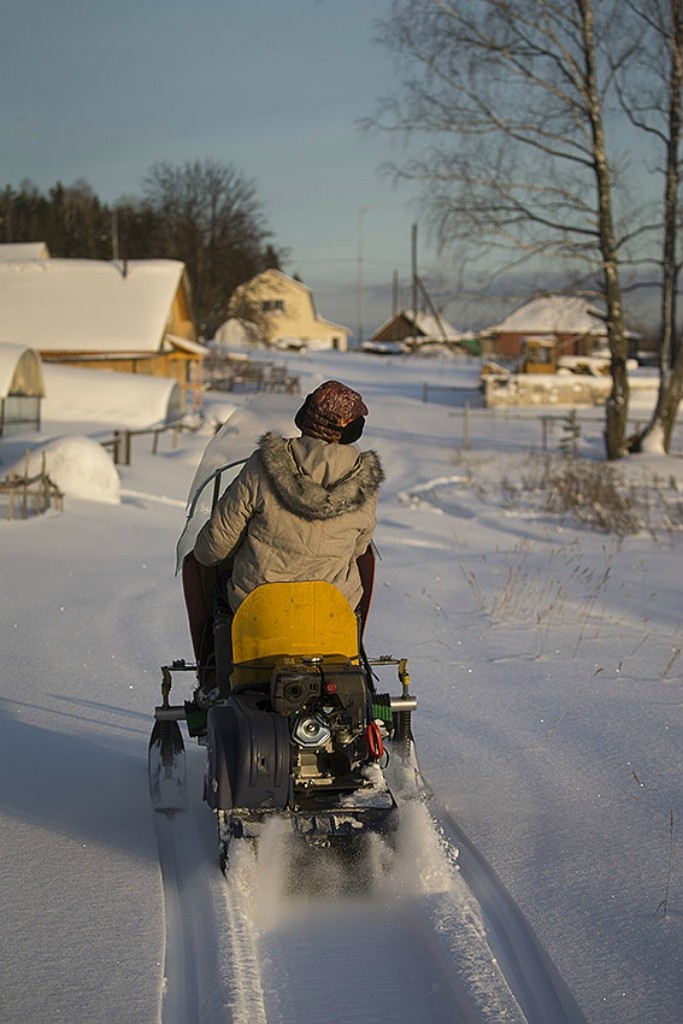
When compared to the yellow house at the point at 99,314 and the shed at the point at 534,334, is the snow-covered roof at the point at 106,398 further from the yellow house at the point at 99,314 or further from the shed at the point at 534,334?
the shed at the point at 534,334

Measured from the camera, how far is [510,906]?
4.25 meters

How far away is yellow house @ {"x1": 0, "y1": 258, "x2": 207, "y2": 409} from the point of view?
48.0 m

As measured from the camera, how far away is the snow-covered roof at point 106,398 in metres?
38.2

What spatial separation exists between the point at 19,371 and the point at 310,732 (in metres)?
29.0

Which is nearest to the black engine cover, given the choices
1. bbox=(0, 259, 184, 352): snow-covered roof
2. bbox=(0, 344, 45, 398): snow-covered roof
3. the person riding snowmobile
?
the person riding snowmobile

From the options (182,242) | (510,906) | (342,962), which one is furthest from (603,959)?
(182,242)

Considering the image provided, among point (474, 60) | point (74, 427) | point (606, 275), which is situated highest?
point (474, 60)

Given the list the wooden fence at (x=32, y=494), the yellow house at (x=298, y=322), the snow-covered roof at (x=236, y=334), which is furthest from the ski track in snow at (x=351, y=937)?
the yellow house at (x=298, y=322)

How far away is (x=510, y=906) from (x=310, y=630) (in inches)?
50.5

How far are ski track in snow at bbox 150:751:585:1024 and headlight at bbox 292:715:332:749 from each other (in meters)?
0.35

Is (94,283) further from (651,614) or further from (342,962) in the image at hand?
(342,962)

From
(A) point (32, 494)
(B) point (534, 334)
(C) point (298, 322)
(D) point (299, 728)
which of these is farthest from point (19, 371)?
(C) point (298, 322)

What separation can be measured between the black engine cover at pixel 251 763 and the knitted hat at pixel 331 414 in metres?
1.15

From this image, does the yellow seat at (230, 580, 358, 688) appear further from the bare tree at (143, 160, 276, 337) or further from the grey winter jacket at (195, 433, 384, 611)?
the bare tree at (143, 160, 276, 337)
